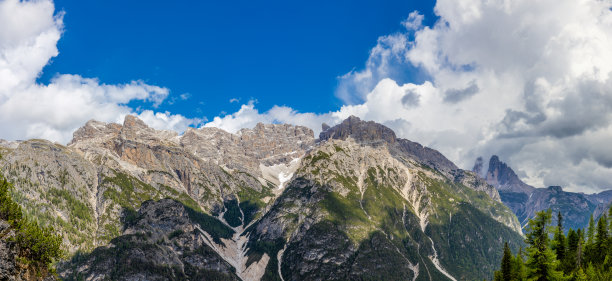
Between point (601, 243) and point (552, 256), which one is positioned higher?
point (601, 243)

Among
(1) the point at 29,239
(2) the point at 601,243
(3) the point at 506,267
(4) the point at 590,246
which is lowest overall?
(1) the point at 29,239

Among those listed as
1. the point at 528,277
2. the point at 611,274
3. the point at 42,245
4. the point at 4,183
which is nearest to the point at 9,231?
the point at 42,245

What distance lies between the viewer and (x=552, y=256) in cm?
7506

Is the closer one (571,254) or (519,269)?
(519,269)

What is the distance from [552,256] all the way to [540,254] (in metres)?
1.96

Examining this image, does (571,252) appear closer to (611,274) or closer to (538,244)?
A: (611,274)

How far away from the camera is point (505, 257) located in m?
86.2

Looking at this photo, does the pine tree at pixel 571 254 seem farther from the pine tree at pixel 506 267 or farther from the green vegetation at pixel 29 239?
the green vegetation at pixel 29 239

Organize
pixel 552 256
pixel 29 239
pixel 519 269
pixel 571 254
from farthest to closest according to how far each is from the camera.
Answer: pixel 571 254 → pixel 519 269 → pixel 29 239 → pixel 552 256

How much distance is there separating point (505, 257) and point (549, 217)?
12.9m

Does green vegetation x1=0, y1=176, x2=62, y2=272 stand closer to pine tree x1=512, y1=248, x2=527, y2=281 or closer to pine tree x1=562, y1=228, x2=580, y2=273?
pine tree x1=512, y1=248, x2=527, y2=281

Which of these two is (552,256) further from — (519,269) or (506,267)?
(506,267)

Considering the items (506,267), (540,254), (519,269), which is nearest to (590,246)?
(506,267)

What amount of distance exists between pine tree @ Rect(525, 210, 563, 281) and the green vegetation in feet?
308
